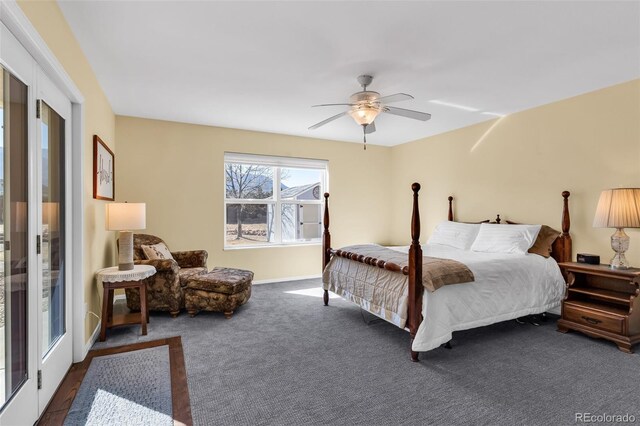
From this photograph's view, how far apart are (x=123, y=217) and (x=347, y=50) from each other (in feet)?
8.44

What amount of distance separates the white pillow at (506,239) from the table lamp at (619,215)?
2.34 ft

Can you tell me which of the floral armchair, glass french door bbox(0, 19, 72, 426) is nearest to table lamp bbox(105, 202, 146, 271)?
the floral armchair

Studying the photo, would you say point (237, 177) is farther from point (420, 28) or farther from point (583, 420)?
point (583, 420)

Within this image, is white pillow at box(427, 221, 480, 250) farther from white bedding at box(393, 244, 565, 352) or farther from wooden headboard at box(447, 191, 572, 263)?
wooden headboard at box(447, 191, 572, 263)

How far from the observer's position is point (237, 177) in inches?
205

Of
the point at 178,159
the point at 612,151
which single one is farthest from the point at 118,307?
the point at 612,151

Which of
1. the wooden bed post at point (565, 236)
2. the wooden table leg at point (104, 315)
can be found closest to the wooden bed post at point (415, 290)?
the wooden bed post at point (565, 236)

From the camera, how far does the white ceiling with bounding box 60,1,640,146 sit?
2.11 m

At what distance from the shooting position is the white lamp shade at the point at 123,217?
3.16 m

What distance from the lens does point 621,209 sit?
290 centimetres

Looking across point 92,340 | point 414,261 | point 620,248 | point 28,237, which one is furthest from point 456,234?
point 28,237

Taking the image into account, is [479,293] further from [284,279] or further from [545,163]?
[284,279]

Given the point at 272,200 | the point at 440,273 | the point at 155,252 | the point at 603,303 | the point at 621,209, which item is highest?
the point at 272,200

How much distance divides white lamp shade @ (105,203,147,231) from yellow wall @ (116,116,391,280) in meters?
1.34
